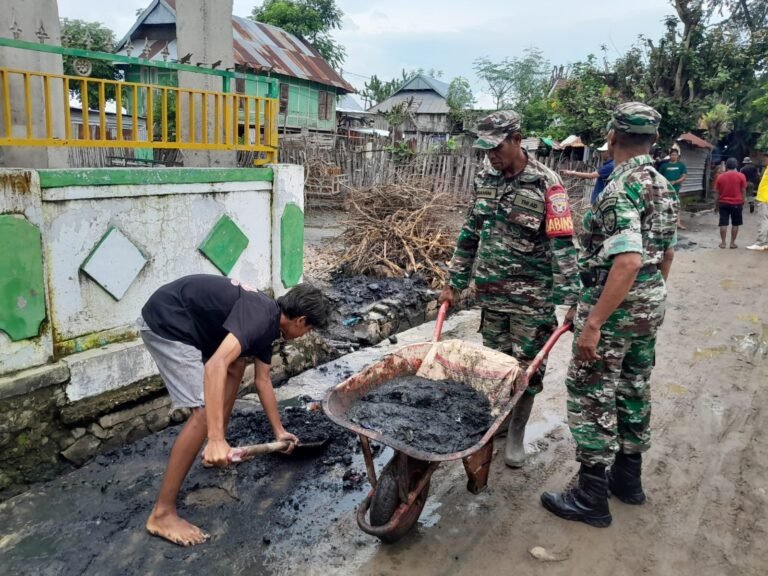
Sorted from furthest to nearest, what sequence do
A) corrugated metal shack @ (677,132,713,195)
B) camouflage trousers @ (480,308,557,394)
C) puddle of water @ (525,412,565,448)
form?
corrugated metal shack @ (677,132,713,195) < puddle of water @ (525,412,565,448) < camouflage trousers @ (480,308,557,394)

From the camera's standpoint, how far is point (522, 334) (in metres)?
3.41

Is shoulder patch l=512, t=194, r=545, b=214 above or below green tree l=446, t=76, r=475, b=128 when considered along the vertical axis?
below

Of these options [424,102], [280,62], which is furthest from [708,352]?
[424,102]

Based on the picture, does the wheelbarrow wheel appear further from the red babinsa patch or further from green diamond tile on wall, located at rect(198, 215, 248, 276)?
green diamond tile on wall, located at rect(198, 215, 248, 276)

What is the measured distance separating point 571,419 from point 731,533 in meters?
0.99

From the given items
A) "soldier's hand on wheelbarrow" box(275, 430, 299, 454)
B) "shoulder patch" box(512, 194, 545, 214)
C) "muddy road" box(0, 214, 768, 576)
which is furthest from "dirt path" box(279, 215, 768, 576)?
"shoulder patch" box(512, 194, 545, 214)

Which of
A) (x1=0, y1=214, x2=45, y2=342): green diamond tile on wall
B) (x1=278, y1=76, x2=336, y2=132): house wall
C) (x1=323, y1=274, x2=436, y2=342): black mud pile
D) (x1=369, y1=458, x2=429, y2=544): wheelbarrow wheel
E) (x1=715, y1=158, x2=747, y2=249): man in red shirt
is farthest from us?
(x1=278, y1=76, x2=336, y2=132): house wall

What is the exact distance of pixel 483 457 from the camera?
2682 millimetres

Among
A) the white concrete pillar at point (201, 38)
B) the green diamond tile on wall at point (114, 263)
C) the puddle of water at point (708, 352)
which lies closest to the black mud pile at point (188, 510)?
the green diamond tile on wall at point (114, 263)

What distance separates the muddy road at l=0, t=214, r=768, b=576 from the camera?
8.64ft

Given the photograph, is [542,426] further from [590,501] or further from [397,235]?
[397,235]

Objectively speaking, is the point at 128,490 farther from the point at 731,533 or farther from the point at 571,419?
the point at 731,533

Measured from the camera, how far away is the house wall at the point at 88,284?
306cm

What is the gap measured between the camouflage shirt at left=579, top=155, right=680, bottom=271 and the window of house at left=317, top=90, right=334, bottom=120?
2442cm
